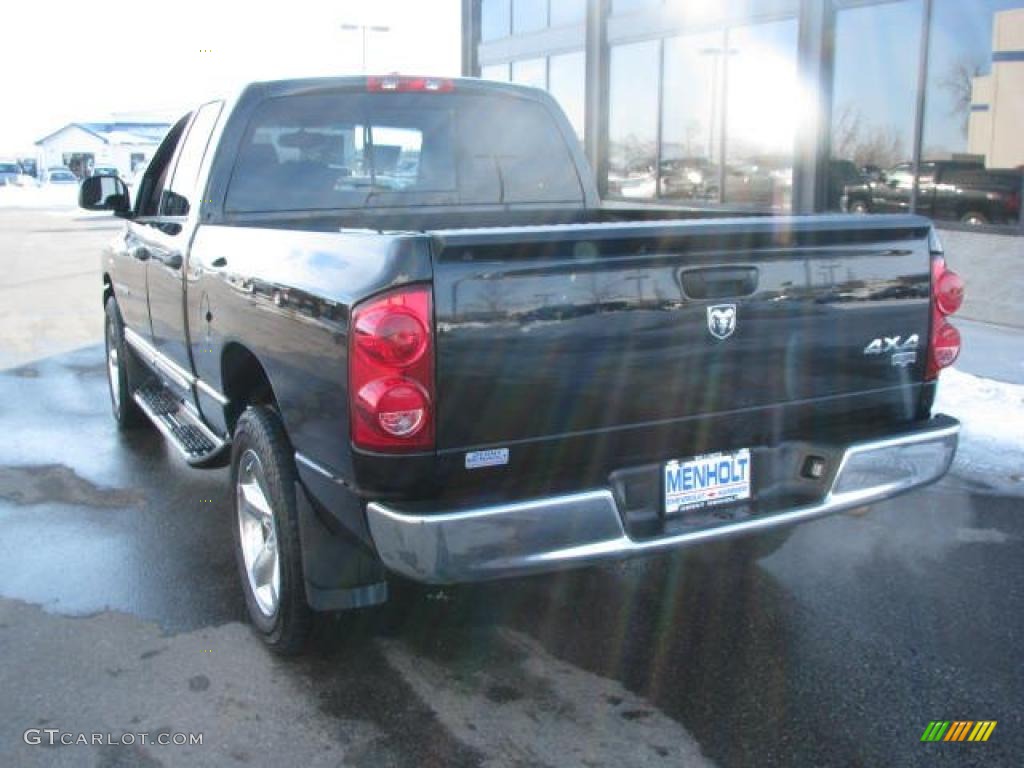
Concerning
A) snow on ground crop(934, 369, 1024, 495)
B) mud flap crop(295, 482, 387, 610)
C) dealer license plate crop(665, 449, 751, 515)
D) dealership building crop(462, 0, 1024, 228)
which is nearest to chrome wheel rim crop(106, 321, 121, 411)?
mud flap crop(295, 482, 387, 610)

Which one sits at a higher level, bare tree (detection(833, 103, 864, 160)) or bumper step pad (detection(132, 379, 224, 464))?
bare tree (detection(833, 103, 864, 160))

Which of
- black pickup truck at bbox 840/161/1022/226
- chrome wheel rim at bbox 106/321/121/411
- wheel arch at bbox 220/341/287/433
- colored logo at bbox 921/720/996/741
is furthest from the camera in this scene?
black pickup truck at bbox 840/161/1022/226

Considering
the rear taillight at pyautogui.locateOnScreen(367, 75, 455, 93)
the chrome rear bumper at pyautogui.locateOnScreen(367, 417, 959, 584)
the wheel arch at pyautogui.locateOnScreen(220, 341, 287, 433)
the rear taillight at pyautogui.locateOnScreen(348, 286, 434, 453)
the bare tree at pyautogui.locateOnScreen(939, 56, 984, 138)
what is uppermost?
the bare tree at pyautogui.locateOnScreen(939, 56, 984, 138)

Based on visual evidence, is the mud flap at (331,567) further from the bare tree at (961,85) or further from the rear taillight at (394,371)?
the bare tree at (961,85)

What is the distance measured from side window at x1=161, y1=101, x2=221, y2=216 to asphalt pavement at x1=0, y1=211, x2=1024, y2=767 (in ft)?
5.08

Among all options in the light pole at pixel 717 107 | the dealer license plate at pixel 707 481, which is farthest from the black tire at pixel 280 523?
the light pole at pixel 717 107

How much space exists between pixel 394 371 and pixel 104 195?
4074mm

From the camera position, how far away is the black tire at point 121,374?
255 inches

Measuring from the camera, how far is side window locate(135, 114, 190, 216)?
5750mm

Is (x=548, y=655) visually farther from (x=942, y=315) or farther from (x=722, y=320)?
(x=942, y=315)

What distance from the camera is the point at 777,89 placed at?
13.7m

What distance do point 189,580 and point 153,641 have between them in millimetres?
582

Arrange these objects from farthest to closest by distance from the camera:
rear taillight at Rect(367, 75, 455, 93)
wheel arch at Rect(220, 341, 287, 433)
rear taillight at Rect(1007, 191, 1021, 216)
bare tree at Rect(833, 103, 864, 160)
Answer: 1. bare tree at Rect(833, 103, 864, 160)
2. rear taillight at Rect(1007, 191, 1021, 216)
3. rear taillight at Rect(367, 75, 455, 93)
4. wheel arch at Rect(220, 341, 287, 433)

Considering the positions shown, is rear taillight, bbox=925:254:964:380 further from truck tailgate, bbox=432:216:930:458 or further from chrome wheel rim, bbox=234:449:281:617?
chrome wheel rim, bbox=234:449:281:617
